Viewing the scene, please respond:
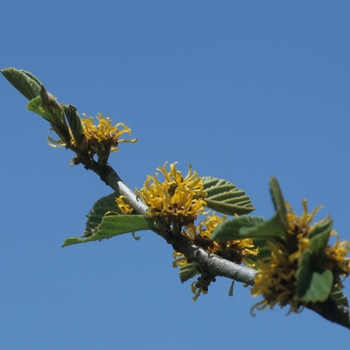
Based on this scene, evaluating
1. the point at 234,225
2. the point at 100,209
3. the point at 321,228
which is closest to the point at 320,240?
the point at 321,228

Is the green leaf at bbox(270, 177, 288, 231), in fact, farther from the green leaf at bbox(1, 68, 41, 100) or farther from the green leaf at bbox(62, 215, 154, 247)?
the green leaf at bbox(1, 68, 41, 100)

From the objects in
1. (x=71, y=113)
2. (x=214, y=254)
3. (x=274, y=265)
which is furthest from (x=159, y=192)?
(x=274, y=265)

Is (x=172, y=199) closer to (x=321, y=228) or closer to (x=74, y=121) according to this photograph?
(x=74, y=121)

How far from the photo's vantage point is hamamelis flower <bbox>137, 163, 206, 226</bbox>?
3527 millimetres

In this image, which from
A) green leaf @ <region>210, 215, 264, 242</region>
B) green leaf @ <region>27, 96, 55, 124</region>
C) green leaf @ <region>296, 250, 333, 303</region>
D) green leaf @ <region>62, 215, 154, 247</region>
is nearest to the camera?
green leaf @ <region>296, 250, 333, 303</region>

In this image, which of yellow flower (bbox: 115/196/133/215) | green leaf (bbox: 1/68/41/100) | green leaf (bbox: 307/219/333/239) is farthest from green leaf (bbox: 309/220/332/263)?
green leaf (bbox: 1/68/41/100)

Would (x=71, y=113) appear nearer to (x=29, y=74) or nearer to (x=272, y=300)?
(x=29, y=74)

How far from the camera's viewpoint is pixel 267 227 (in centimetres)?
246

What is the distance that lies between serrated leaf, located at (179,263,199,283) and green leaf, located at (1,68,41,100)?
1.37 m

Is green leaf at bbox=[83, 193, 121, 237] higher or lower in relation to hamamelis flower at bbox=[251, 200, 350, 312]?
higher

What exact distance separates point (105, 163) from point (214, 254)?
100 centimetres

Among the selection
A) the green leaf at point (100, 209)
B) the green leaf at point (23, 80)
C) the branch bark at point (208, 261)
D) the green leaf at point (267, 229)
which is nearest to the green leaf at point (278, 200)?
the green leaf at point (267, 229)

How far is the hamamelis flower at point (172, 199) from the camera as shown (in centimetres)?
353

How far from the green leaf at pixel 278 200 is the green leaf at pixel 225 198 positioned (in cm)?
146
